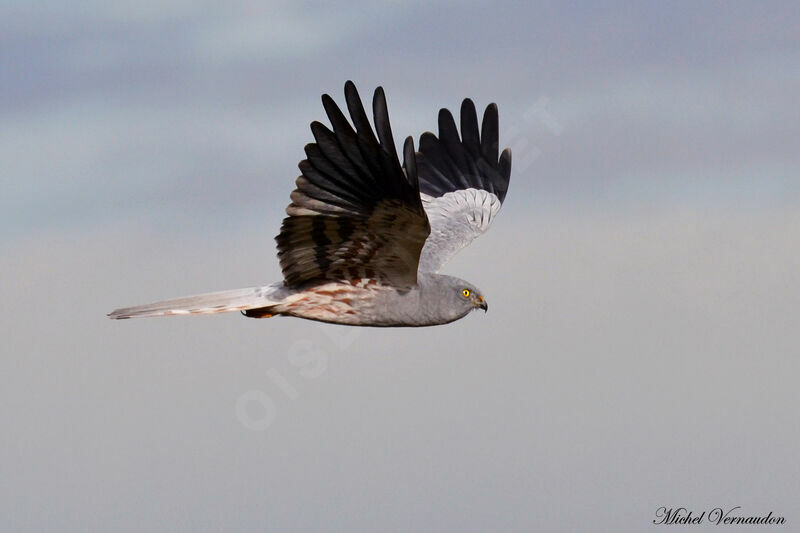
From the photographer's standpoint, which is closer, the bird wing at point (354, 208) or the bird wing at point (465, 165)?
the bird wing at point (354, 208)

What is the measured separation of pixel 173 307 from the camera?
1205 centimetres

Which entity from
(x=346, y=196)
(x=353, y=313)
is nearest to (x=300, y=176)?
(x=346, y=196)

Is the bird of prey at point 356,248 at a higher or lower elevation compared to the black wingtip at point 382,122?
lower

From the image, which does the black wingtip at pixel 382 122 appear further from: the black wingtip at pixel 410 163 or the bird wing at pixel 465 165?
the bird wing at pixel 465 165

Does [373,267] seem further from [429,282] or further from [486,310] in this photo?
[486,310]

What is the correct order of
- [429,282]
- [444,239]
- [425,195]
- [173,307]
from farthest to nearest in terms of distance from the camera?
[425,195]
[444,239]
[429,282]
[173,307]

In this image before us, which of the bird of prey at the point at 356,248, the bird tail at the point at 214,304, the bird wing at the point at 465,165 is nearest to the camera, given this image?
the bird of prey at the point at 356,248

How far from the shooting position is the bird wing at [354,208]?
10.8 meters

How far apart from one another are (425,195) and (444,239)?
4.67 ft

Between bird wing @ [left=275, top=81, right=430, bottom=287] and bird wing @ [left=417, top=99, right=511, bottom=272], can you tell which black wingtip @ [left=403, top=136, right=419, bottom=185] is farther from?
bird wing @ [left=417, top=99, right=511, bottom=272]

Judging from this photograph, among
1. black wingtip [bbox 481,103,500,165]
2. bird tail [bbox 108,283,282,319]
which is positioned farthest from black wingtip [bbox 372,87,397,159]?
black wingtip [bbox 481,103,500,165]

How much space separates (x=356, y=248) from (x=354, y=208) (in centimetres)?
68

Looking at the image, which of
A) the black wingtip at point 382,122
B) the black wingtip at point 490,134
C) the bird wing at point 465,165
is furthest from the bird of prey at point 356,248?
the black wingtip at point 490,134

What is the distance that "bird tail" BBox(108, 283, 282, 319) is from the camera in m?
12.0
